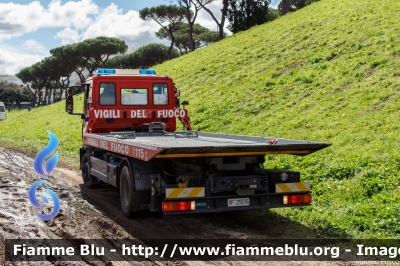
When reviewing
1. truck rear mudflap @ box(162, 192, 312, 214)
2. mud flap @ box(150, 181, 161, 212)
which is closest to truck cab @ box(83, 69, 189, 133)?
mud flap @ box(150, 181, 161, 212)

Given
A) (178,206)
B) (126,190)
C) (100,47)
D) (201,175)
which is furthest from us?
(100,47)

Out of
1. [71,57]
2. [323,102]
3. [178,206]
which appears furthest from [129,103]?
→ [71,57]

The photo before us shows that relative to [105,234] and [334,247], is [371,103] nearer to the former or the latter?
[334,247]

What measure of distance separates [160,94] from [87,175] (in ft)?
8.74

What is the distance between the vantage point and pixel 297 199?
7332 millimetres

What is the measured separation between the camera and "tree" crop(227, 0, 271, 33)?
141ft

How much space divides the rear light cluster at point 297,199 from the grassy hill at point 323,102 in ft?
1.18

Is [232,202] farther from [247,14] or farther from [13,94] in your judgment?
[13,94]

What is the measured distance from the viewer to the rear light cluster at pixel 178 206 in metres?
6.69

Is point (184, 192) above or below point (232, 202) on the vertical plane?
above

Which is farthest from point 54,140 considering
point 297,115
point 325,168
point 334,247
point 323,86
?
point 323,86

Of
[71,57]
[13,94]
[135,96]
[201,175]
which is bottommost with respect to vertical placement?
[201,175]

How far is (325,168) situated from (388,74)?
711cm

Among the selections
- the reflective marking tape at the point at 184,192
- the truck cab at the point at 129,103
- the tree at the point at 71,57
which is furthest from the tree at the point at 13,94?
the reflective marking tape at the point at 184,192
